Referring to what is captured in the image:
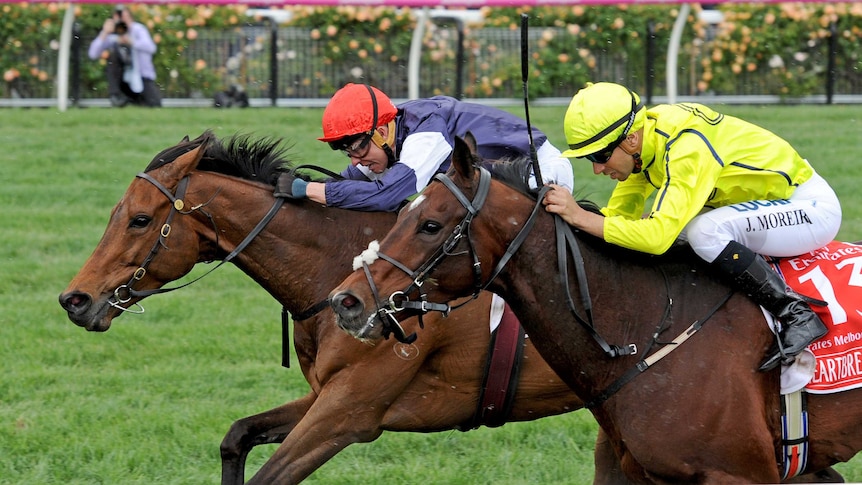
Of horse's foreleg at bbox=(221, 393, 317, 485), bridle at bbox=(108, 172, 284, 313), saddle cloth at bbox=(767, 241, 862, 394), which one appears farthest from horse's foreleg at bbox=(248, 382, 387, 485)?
saddle cloth at bbox=(767, 241, 862, 394)

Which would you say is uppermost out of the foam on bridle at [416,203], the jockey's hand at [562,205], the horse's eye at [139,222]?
the foam on bridle at [416,203]

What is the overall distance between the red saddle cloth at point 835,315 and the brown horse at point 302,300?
1036 millimetres

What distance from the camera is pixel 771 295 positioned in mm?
3961

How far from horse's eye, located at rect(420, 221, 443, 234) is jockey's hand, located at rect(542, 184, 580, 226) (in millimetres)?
407

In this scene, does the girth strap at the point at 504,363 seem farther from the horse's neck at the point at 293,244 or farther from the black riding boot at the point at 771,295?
the black riding boot at the point at 771,295

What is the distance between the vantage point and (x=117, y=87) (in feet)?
42.2

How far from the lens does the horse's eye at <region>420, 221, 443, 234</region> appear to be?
144 inches

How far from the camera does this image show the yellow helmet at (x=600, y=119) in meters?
3.91

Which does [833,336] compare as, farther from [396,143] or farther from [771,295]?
[396,143]

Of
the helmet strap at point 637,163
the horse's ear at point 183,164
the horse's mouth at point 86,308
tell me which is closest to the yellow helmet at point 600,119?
the helmet strap at point 637,163

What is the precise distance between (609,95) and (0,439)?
3604mm

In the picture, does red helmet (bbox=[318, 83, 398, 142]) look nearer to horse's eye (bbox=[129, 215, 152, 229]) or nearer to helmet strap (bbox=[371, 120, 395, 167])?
helmet strap (bbox=[371, 120, 395, 167])

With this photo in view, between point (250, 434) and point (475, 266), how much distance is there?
1596 millimetres

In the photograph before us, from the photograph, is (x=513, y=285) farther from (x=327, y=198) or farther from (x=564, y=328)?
(x=327, y=198)
